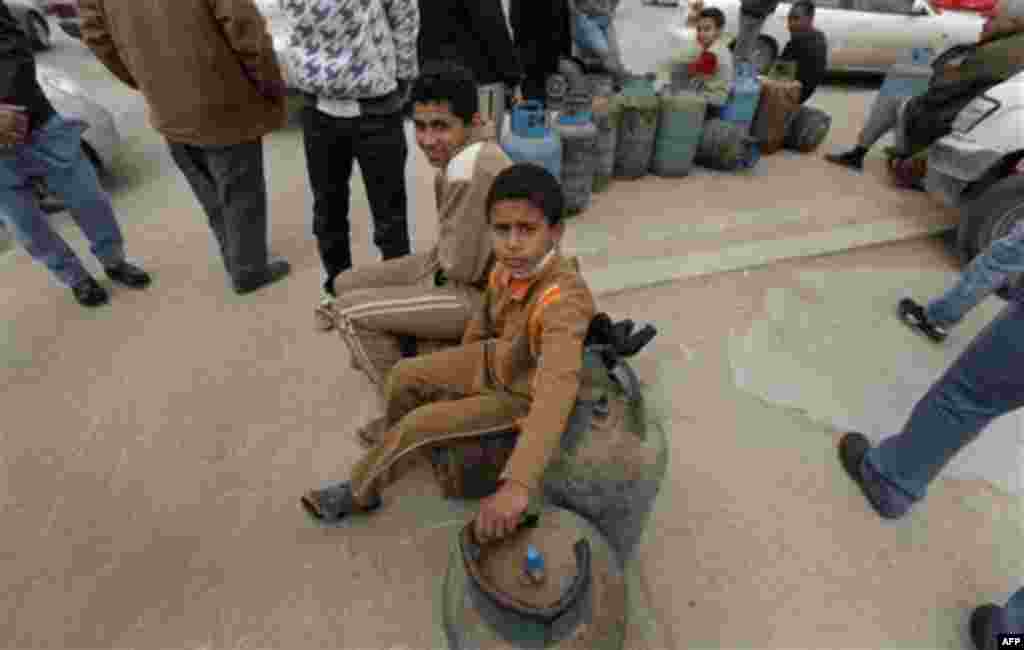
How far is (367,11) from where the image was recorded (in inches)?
85.4

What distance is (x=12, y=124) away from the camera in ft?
7.91

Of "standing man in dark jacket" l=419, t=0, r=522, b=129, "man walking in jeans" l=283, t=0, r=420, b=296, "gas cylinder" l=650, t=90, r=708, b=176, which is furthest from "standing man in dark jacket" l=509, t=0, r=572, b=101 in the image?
"man walking in jeans" l=283, t=0, r=420, b=296

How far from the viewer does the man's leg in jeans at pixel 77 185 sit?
2.69 meters

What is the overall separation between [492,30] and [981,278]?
298 cm

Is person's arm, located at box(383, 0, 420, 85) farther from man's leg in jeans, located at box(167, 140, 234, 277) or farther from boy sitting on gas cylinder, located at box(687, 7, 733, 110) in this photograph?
boy sitting on gas cylinder, located at box(687, 7, 733, 110)

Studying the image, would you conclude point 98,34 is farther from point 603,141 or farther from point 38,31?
point 38,31

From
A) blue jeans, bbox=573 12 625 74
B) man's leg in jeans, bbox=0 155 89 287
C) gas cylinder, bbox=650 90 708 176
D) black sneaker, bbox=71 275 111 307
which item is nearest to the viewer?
man's leg in jeans, bbox=0 155 89 287

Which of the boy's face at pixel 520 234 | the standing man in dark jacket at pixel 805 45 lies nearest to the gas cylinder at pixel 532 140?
the boy's face at pixel 520 234

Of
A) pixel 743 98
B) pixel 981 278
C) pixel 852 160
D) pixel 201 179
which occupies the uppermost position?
pixel 743 98

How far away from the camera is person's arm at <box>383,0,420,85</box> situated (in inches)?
91.0

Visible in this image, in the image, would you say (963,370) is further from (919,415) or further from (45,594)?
(45,594)

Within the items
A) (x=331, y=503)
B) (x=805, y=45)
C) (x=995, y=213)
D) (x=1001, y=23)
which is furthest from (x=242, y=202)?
(x=805, y=45)

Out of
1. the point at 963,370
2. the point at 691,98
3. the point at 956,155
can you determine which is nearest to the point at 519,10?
the point at 691,98

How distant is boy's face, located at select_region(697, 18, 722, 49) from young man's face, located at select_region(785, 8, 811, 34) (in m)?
1.15
